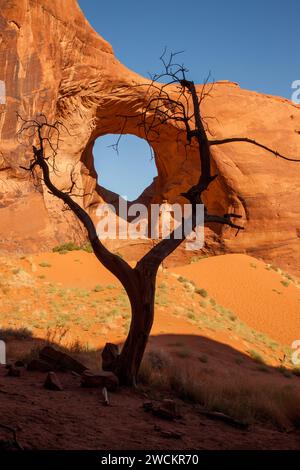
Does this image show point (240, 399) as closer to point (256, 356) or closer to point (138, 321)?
point (138, 321)

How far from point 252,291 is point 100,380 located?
61.1 ft

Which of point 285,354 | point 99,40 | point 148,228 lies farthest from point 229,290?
point 99,40

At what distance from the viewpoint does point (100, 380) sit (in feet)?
20.7

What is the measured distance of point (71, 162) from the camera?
1057 inches

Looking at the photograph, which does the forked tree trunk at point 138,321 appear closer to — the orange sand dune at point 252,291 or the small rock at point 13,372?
the small rock at point 13,372

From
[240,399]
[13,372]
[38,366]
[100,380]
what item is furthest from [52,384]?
[240,399]

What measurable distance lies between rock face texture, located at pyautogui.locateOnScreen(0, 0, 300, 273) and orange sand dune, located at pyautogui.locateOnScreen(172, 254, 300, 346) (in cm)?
222

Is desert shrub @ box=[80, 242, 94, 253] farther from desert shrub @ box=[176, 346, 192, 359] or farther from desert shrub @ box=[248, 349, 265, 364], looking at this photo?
desert shrub @ box=[176, 346, 192, 359]

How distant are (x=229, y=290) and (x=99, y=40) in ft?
53.6

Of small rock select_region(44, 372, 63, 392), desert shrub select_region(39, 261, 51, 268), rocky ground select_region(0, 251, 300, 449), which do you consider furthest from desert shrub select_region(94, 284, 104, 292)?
small rock select_region(44, 372, 63, 392)

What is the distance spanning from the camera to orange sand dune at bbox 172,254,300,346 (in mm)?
21016

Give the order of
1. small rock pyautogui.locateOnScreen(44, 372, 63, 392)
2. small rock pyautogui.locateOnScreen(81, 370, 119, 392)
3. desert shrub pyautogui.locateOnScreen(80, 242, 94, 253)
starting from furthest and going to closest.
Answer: desert shrub pyautogui.locateOnScreen(80, 242, 94, 253)
small rock pyautogui.locateOnScreen(81, 370, 119, 392)
small rock pyautogui.locateOnScreen(44, 372, 63, 392)

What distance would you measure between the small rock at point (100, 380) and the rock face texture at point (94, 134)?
16.3 m
